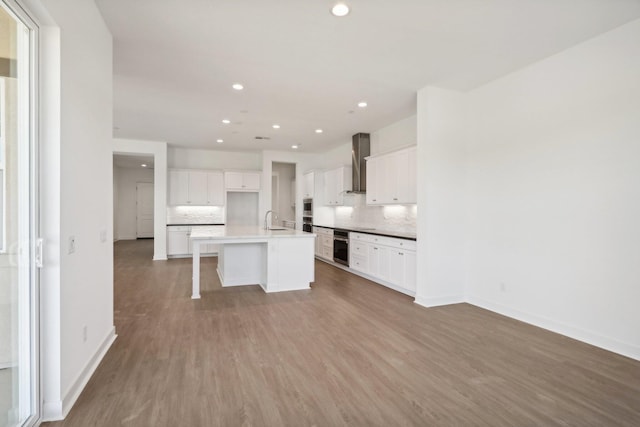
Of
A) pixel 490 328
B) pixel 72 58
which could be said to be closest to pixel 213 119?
pixel 72 58

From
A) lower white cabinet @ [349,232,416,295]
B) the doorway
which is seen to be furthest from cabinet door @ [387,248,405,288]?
the doorway

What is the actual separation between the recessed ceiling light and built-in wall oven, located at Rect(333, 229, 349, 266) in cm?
434

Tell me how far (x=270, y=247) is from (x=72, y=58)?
318 centimetres

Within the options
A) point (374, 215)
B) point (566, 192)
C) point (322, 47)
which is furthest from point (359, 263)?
point (322, 47)

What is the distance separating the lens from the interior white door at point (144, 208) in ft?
39.3

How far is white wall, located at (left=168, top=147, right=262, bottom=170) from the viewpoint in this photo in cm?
840

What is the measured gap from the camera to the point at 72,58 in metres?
2.06

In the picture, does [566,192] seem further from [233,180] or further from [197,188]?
[197,188]

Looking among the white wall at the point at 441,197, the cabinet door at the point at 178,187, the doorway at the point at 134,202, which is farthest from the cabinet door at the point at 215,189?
the white wall at the point at 441,197

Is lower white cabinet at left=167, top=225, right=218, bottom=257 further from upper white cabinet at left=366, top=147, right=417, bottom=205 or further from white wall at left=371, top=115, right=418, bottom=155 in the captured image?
white wall at left=371, top=115, right=418, bottom=155

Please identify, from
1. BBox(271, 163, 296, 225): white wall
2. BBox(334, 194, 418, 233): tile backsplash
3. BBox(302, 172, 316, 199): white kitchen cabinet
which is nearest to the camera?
BBox(334, 194, 418, 233): tile backsplash

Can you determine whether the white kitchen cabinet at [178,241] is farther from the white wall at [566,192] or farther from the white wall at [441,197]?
the white wall at [566,192]

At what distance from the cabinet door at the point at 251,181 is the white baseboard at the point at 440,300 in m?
5.68

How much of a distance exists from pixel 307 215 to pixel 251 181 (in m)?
1.80
